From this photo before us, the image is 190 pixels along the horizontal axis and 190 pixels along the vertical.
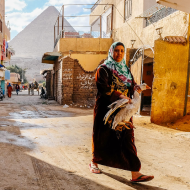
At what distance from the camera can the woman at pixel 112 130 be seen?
9.07ft

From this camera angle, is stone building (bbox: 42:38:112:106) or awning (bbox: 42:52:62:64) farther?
awning (bbox: 42:52:62:64)

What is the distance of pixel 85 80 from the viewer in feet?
40.6

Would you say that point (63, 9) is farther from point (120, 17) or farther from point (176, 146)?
point (176, 146)

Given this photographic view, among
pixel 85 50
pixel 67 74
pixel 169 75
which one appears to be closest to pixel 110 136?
pixel 169 75

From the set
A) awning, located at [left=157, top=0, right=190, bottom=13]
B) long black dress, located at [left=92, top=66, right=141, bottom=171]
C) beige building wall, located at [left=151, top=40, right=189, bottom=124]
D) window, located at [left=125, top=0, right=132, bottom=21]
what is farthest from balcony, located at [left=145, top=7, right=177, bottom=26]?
long black dress, located at [left=92, top=66, right=141, bottom=171]

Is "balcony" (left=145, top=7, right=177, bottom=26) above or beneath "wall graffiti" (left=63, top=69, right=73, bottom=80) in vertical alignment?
above

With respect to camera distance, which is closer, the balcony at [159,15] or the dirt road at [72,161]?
the dirt road at [72,161]

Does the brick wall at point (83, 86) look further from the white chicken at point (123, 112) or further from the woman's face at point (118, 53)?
the white chicken at point (123, 112)

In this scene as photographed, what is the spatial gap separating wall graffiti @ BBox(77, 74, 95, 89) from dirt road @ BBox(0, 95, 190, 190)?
6630 mm

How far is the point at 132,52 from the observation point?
9734 millimetres

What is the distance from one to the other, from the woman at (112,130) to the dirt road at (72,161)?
0.21m

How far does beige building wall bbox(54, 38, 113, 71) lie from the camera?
1336cm

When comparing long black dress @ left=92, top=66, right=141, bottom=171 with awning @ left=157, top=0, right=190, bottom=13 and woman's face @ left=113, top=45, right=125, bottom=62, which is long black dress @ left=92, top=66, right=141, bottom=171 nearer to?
woman's face @ left=113, top=45, right=125, bottom=62

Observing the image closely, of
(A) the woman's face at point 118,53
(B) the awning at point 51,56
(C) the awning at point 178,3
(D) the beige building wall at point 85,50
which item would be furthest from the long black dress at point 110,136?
(B) the awning at point 51,56
